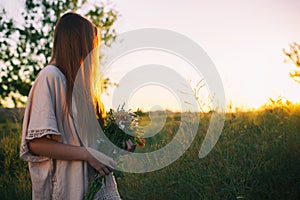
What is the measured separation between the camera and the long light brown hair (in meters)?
2.01

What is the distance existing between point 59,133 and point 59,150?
78mm

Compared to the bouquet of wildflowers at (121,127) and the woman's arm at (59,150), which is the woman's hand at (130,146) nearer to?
the bouquet of wildflowers at (121,127)

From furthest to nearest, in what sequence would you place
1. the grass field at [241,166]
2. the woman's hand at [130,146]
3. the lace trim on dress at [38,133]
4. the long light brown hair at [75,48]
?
the grass field at [241,166], the woman's hand at [130,146], the long light brown hair at [75,48], the lace trim on dress at [38,133]

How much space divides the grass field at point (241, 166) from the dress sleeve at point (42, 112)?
A: 95.7 inches

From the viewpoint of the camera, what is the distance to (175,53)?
4.35 meters

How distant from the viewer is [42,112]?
188 centimetres

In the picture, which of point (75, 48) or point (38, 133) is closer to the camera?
point (38, 133)

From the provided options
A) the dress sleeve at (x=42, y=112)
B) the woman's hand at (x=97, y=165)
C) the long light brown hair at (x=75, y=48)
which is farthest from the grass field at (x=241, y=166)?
the dress sleeve at (x=42, y=112)

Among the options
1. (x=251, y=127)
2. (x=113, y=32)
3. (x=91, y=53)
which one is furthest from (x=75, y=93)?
(x=113, y=32)

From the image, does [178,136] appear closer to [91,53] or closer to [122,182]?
[122,182]

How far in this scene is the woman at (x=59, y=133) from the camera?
1882mm

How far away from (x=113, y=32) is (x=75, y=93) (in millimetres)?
8323

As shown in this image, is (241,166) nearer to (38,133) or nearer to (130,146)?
(130,146)

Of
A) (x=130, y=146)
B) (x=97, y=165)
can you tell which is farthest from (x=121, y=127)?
(x=97, y=165)
